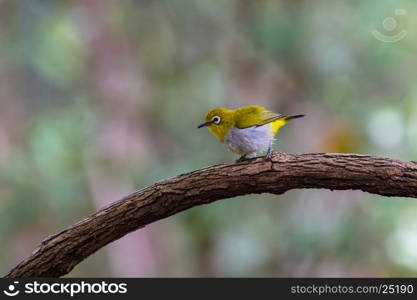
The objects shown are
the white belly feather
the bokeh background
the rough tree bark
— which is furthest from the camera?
the bokeh background

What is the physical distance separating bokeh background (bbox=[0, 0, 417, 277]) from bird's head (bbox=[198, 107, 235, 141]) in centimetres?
268

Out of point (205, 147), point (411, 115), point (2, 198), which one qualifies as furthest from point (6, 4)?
point (411, 115)

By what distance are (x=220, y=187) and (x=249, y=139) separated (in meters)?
0.86

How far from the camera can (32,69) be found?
991cm

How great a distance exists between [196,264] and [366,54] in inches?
129

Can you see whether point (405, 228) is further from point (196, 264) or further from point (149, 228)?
point (149, 228)

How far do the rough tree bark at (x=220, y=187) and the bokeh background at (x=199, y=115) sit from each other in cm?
297
